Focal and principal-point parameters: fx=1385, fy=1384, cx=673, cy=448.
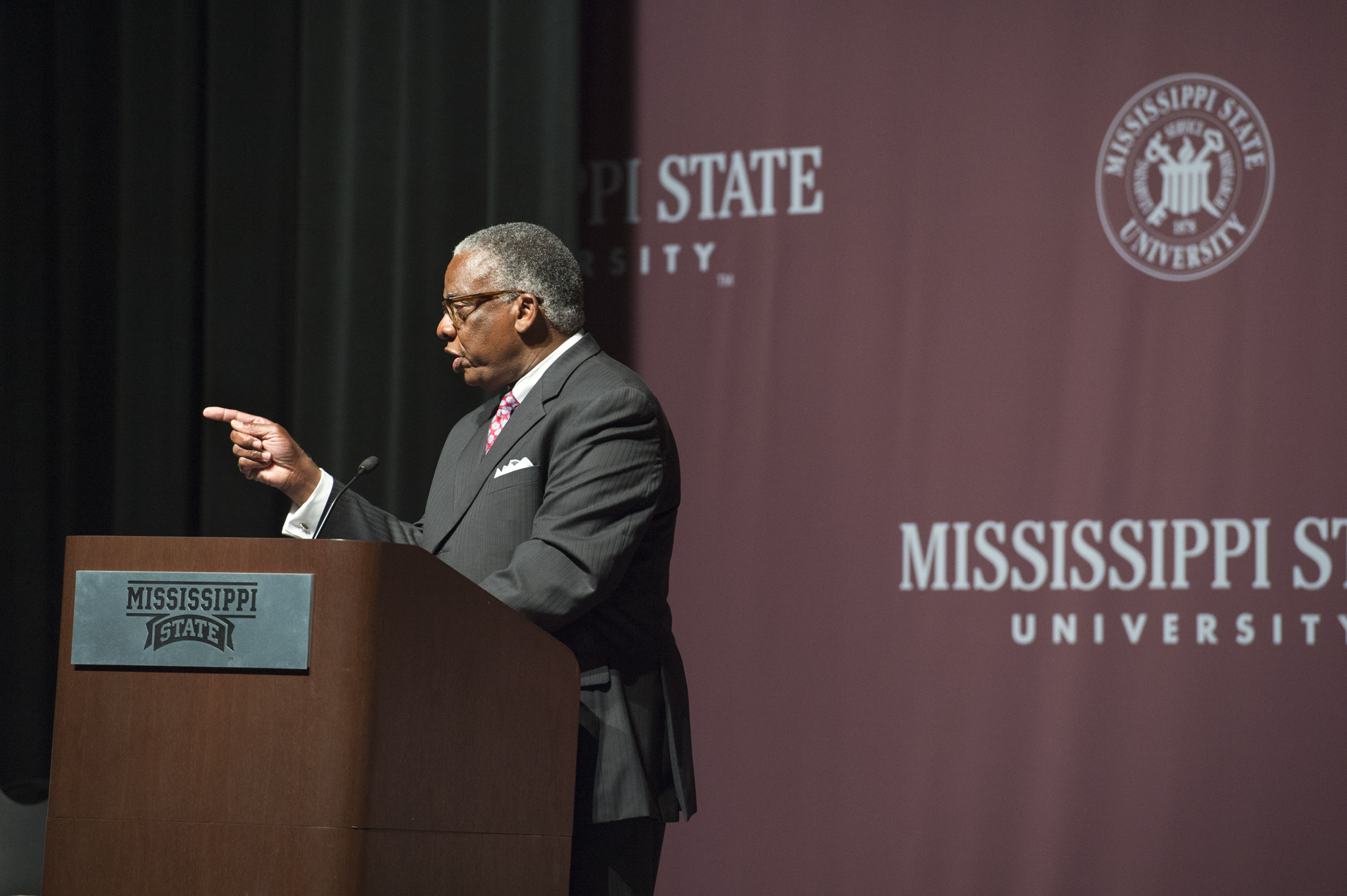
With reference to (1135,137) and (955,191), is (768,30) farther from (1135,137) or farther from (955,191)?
(1135,137)

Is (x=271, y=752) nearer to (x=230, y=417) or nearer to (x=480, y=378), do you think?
(x=230, y=417)

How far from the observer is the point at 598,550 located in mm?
1706

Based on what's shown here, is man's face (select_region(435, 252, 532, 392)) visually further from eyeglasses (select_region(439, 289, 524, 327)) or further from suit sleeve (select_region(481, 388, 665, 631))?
suit sleeve (select_region(481, 388, 665, 631))

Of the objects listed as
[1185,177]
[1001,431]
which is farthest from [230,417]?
[1185,177]

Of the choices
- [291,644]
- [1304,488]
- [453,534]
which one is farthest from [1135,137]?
[291,644]

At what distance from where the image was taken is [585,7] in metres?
3.71

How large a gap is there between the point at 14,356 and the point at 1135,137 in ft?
9.68

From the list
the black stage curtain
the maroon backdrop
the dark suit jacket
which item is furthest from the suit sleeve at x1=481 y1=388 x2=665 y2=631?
Answer: the black stage curtain

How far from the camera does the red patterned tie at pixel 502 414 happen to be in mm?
2023

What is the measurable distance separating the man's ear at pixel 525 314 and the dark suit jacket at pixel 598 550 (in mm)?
98

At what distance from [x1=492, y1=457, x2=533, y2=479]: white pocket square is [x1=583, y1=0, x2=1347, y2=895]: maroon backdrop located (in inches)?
62.8

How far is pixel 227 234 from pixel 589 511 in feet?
7.94

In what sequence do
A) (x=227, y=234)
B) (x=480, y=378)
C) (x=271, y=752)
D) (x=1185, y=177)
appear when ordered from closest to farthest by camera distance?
(x=271, y=752) → (x=480, y=378) → (x=1185, y=177) → (x=227, y=234)

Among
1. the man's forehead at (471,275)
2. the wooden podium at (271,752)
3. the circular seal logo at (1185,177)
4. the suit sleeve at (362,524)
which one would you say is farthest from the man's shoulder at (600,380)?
the circular seal logo at (1185,177)
